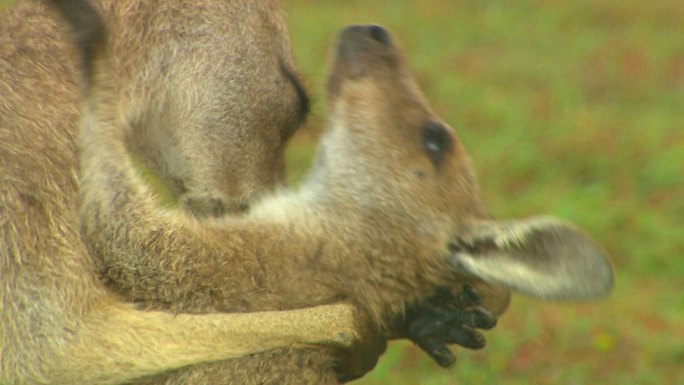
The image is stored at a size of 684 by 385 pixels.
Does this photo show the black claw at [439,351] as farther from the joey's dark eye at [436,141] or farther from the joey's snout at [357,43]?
the joey's snout at [357,43]

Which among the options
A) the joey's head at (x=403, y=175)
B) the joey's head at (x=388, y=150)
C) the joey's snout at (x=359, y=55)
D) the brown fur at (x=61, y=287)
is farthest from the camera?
the joey's snout at (x=359, y=55)

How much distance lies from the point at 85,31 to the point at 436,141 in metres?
1.25

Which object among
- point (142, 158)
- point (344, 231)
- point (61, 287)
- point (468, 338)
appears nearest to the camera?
point (61, 287)

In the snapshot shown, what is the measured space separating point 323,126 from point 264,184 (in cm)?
40

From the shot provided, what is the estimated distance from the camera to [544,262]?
13.3 feet

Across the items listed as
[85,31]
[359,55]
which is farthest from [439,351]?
[85,31]

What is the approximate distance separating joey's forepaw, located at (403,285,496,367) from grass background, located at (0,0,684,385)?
88cm

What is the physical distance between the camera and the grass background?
5898 mm

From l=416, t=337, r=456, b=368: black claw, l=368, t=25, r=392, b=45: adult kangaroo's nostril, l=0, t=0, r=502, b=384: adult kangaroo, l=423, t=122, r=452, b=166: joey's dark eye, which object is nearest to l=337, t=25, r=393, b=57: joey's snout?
l=368, t=25, r=392, b=45: adult kangaroo's nostril

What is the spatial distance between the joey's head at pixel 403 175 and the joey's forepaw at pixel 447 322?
0.30 ft

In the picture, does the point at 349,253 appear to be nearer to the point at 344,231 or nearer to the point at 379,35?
the point at 344,231

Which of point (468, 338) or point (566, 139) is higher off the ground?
point (468, 338)

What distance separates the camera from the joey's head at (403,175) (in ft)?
13.8

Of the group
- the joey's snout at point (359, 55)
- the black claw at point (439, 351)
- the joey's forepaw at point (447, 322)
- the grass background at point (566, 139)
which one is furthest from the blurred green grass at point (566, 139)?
the black claw at point (439, 351)
